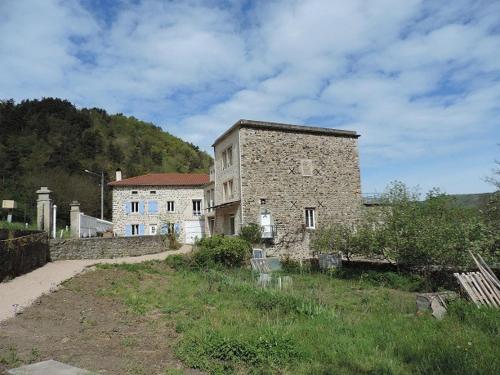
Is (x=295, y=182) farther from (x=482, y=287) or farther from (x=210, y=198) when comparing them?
(x=482, y=287)

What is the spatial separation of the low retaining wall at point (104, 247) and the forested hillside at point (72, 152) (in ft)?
68.0

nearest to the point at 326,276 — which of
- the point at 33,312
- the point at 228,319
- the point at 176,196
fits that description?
the point at 228,319

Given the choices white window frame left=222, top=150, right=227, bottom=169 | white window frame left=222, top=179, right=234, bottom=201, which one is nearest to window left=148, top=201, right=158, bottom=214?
white window frame left=222, top=179, right=234, bottom=201

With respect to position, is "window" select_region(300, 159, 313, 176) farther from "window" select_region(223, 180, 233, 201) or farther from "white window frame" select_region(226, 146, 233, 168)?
"window" select_region(223, 180, 233, 201)

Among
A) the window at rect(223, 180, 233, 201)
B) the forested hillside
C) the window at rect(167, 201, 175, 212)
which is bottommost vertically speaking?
the window at rect(167, 201, 175, 212)

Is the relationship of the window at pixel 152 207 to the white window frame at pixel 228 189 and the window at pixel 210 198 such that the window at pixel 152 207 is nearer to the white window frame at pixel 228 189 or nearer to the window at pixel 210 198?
the window at pixel 210 198

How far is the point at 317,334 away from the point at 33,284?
9232mm

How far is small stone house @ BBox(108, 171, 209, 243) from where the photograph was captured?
111 ft

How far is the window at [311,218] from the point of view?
84.5ft

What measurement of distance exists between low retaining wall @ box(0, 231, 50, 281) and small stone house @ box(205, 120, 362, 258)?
11380 mm

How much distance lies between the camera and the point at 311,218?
25.9 metres

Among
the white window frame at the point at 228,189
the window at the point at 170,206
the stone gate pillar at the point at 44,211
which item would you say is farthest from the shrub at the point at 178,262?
the window at the point at 170,206

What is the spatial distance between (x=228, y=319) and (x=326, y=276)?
33.6 feet

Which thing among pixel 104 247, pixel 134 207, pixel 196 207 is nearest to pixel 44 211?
pixel 104 247
